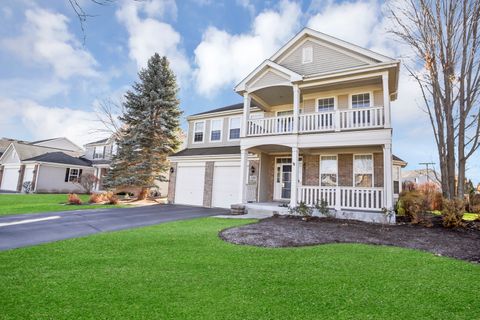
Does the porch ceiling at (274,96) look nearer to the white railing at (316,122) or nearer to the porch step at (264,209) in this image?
the white railing at (316,122)

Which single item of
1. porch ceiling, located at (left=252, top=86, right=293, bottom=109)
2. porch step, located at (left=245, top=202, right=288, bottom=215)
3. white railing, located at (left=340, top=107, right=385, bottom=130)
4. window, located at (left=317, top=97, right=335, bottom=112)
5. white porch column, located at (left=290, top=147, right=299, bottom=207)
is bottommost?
porch step, located at (left=245, top=202, right=288, bottom=215)

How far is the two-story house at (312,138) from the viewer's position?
1045cm

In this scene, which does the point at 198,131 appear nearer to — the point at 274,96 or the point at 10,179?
the point at 274,96

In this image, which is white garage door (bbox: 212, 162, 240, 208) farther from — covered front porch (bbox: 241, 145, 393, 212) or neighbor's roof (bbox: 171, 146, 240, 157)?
covered front porch (bbox: 241, 145, 393, 212)

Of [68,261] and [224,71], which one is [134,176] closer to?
[224,71]

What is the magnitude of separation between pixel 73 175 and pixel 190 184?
17453 mm

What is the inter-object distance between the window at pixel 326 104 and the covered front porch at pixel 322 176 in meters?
2.19

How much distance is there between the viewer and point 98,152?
28.9 m

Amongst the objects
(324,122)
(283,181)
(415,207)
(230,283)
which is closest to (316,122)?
(324,122)

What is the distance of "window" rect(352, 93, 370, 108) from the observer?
40.1 feet

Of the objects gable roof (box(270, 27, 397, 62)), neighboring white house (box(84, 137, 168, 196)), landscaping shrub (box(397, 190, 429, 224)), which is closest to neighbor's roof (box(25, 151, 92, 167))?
neighboring white house (box(84, 137, 168, 196))

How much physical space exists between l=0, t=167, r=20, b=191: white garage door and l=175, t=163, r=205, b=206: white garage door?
21332mm

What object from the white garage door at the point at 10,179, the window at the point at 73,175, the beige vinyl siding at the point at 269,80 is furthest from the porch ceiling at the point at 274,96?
the white garage door at the point at 10,179

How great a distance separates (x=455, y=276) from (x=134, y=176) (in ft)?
58.3
